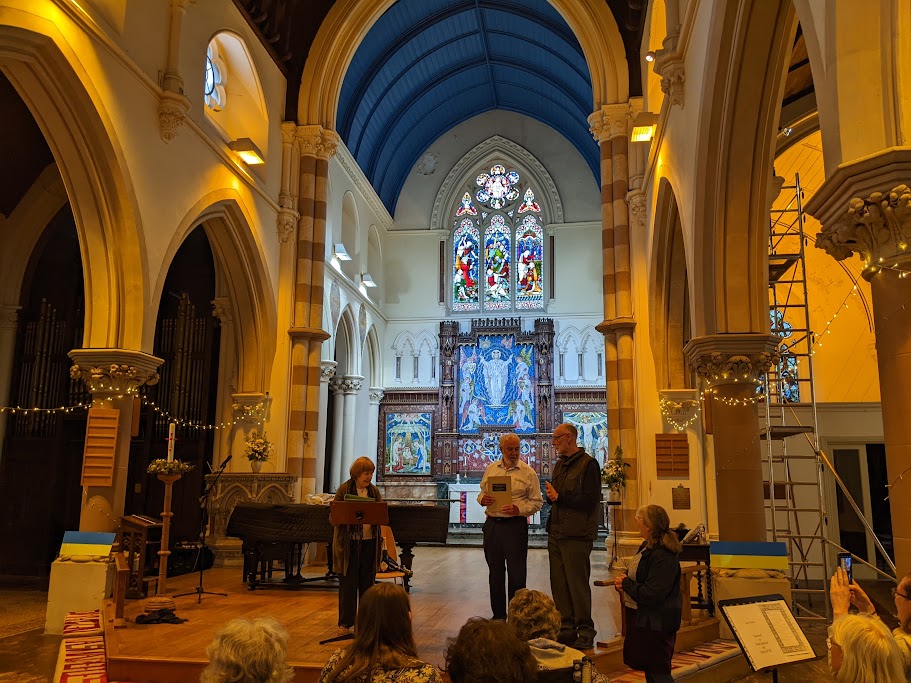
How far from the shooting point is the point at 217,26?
10297mm

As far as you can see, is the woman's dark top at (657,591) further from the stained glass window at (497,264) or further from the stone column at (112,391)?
the stained glass window at (497,264)

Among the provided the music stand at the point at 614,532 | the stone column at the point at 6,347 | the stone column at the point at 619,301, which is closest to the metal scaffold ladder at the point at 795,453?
the stone column at the point at 619,301

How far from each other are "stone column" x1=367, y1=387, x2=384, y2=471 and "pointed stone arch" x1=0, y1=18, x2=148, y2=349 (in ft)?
36.2

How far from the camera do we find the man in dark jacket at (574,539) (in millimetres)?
4918

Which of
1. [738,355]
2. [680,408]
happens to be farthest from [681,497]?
[738,355]

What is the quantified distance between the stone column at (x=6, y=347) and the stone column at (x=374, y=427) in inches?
357

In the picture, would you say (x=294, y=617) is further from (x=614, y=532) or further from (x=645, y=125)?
(x=645, y=125)

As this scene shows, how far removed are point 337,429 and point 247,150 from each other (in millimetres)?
8187

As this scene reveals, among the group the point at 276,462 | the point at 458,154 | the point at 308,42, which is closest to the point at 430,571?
the point at 276,462

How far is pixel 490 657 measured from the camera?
231cm

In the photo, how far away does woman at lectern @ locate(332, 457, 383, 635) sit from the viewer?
17.6ft

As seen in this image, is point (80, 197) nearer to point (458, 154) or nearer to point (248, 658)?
point (248, 658)

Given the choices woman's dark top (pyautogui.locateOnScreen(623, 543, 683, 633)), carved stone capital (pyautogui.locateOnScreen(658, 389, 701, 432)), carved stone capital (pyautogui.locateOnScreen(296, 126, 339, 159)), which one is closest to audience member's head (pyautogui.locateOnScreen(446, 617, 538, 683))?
woman's dark top (pyautogui.locateOnScreen(623, 543, 683, 633))

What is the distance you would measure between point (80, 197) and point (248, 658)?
6.82 metres
